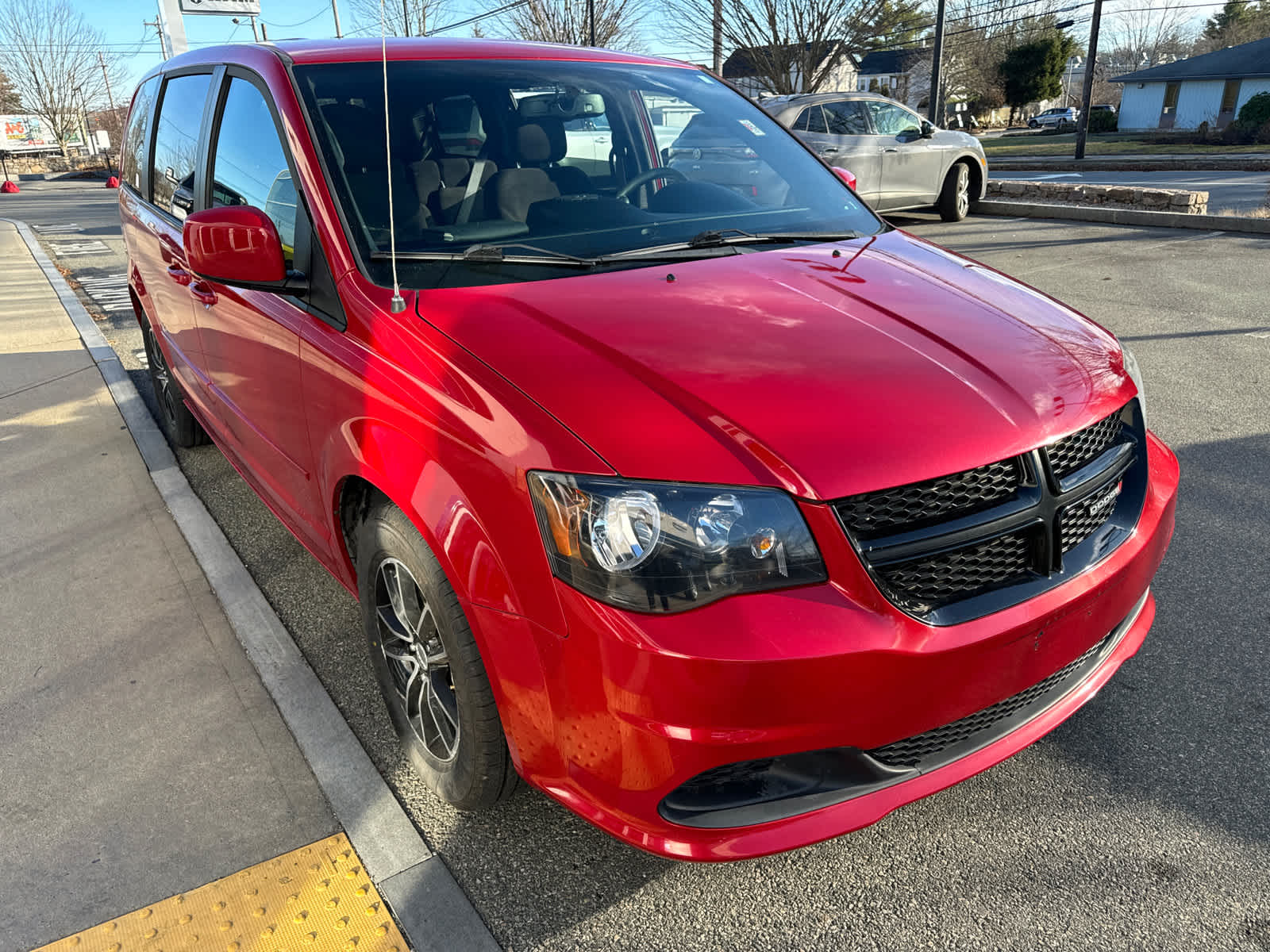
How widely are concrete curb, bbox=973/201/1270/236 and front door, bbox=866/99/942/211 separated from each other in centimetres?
136

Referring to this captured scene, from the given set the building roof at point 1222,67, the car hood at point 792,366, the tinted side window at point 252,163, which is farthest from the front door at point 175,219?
the building roof at point 1222,67

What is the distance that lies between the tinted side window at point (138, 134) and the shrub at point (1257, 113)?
Result: 124 feet

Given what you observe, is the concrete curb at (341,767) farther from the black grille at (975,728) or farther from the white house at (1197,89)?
the white house at (1197,89)

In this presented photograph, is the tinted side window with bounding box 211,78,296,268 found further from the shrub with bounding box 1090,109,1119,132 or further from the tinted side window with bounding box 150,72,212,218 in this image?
the shrub with bounding box 1090,109,1119,132

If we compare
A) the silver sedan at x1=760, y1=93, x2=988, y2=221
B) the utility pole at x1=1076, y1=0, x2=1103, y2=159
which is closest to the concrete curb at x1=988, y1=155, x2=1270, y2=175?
the utility pole at x1=1076, y1=0, x2=1103, y2=159

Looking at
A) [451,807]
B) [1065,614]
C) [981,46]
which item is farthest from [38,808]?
[981,46]

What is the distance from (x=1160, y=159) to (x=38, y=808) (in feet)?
94.6

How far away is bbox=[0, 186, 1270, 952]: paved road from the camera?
2.03 meters

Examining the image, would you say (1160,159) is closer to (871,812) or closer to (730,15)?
(730,15)

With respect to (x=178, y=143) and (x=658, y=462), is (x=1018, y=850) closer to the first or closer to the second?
(x=658, y=462)

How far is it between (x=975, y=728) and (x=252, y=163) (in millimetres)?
2658

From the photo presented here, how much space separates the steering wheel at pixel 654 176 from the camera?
3.03m

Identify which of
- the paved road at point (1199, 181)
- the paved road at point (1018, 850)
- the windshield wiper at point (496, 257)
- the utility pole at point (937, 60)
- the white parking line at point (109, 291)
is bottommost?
the white parking line at point (109, 291)

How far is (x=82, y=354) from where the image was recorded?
7395 mm
